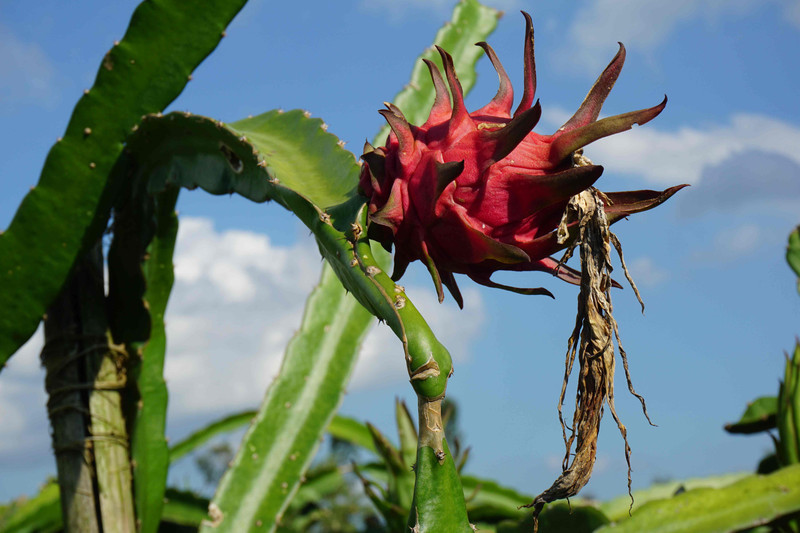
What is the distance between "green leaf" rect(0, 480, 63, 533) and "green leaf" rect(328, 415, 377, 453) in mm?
1097

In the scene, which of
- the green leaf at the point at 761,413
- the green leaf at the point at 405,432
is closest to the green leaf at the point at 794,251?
the green leaf at the point at 761,413

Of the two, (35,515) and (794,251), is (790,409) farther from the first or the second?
(35,515)

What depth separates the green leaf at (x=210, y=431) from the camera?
3.10 metres

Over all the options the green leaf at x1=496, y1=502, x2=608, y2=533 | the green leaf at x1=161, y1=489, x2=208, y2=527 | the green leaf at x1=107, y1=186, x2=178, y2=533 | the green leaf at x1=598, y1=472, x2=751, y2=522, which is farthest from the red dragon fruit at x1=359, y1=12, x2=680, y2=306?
the green leaf at x1=161, y1=489, x2=208, y2=527

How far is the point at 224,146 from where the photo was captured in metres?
1.54

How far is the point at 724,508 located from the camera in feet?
6.10

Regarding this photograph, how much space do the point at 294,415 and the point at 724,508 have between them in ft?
3.71

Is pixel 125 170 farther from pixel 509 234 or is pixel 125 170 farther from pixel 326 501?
pixel 326 501

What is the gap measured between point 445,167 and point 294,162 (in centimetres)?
58

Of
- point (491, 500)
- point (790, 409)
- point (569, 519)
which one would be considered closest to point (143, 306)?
point (569, 519)

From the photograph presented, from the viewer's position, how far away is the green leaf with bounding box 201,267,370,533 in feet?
6.35

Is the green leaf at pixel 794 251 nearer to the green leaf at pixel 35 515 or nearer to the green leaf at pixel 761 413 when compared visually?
the green leaf at pixel 761 413

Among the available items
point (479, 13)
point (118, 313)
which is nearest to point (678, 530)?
point (118, 313)

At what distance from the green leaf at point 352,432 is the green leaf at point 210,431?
35cm
